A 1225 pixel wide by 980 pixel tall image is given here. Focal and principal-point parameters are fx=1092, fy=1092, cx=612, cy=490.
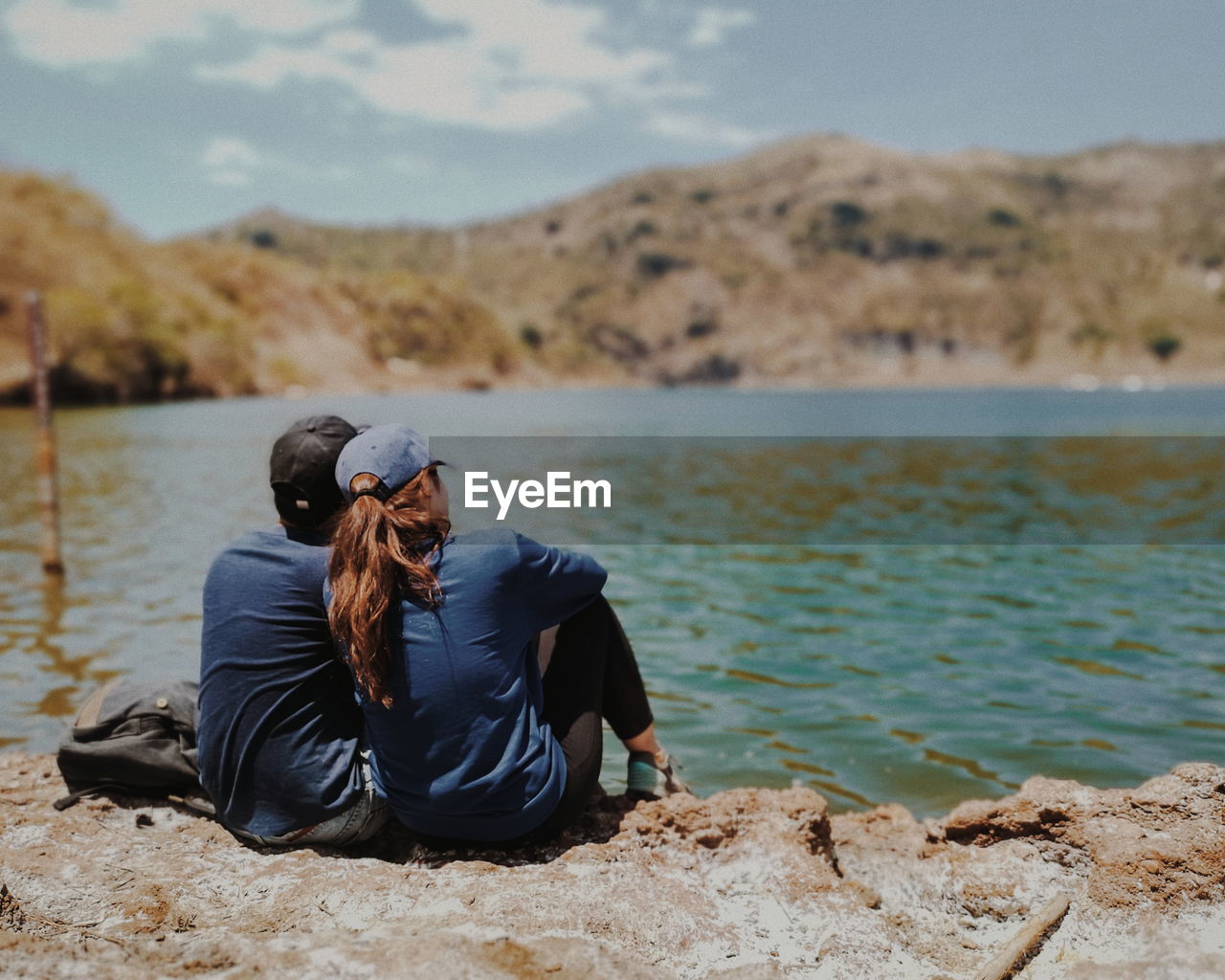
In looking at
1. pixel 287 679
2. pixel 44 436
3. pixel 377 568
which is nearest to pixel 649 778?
pixel 287 679

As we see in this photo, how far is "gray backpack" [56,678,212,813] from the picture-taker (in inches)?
215

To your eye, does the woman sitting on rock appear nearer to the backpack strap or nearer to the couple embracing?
the couple embracing

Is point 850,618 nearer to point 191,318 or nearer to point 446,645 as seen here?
point 446,645

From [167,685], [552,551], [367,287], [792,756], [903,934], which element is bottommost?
[792,756]

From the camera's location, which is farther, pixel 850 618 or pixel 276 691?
pixel 850 618

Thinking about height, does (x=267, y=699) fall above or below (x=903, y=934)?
above

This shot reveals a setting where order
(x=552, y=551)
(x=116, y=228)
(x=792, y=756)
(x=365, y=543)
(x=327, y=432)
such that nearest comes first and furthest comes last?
(x=365, y=543)
(x=552, y=551)
(x=327, y=432)
(x=792, y=756)
(x=116, y=228)

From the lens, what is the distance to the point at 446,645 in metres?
4.32

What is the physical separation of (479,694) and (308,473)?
4.04 feet

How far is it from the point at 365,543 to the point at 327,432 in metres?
0.84

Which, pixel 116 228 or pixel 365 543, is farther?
pixel 116 228

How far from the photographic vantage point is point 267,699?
4703 mm

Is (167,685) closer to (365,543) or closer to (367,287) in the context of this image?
(365,543)

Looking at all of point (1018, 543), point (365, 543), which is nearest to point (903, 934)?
point (365, 543)
